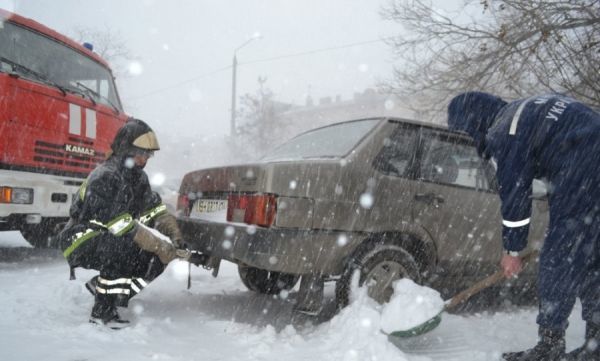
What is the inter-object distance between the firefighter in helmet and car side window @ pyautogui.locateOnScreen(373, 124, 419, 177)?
157 centimetres

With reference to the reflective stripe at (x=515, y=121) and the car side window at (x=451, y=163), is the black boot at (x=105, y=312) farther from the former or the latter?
the reflective stripe at (x=515, y=121)

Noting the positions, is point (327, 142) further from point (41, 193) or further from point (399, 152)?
point (41, 193)

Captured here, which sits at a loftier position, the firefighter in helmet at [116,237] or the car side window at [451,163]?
the car side window at [451,163]

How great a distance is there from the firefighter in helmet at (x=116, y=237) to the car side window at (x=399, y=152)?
1.57 metres

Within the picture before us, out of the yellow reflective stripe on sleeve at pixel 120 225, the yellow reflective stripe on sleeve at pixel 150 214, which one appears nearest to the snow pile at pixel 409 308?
the yellow reflective stripe on sleeve at pixel 120 225

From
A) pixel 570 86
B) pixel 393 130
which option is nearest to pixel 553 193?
pixel 393 130

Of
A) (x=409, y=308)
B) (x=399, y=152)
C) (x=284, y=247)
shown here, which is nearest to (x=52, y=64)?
(x=284, y=247)

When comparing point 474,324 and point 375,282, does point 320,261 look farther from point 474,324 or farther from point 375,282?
point 474,324

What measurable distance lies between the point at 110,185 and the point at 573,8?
246 inches

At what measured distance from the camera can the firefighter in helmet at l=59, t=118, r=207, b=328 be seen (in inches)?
125

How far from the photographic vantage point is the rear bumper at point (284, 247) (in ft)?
9.64

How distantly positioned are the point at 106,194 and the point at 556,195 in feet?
9.50

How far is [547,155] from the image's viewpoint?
2.66m

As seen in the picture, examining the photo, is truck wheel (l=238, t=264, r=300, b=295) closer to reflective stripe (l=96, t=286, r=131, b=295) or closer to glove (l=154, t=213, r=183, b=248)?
glove (l=154, t=213, r=183, b=248)
